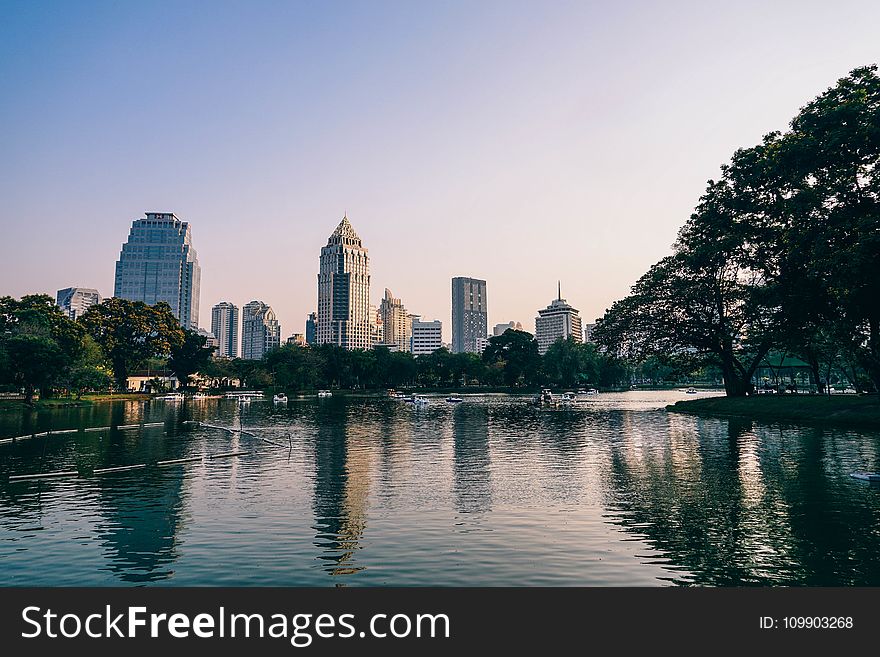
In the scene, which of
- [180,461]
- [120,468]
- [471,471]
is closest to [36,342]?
[180,461]

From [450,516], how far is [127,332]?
6135 inches

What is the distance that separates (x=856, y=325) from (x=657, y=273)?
35489mm

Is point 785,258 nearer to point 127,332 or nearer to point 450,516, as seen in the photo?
point 450,516

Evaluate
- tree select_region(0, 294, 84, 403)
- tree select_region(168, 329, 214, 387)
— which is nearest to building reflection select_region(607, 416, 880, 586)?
tree select_region(0, 294, 84, 403)

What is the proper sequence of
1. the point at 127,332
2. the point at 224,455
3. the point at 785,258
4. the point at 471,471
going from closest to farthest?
the point at 471,471 → the point at 224,455 → the point at 785,258 → the point at 127,332

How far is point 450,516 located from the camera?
2175cm

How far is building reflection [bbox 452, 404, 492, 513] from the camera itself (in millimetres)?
24344

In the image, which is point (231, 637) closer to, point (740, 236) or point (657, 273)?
point (740, 236)

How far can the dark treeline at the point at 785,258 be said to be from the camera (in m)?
47.5

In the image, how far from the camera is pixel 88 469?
1314 inches

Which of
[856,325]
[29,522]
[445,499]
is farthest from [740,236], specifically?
[29,522]

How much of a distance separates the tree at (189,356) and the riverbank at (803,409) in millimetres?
140041

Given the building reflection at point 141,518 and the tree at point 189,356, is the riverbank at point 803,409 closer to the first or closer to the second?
the building reflection at point 141,518

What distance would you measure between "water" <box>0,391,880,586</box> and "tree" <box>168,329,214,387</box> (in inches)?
5477
